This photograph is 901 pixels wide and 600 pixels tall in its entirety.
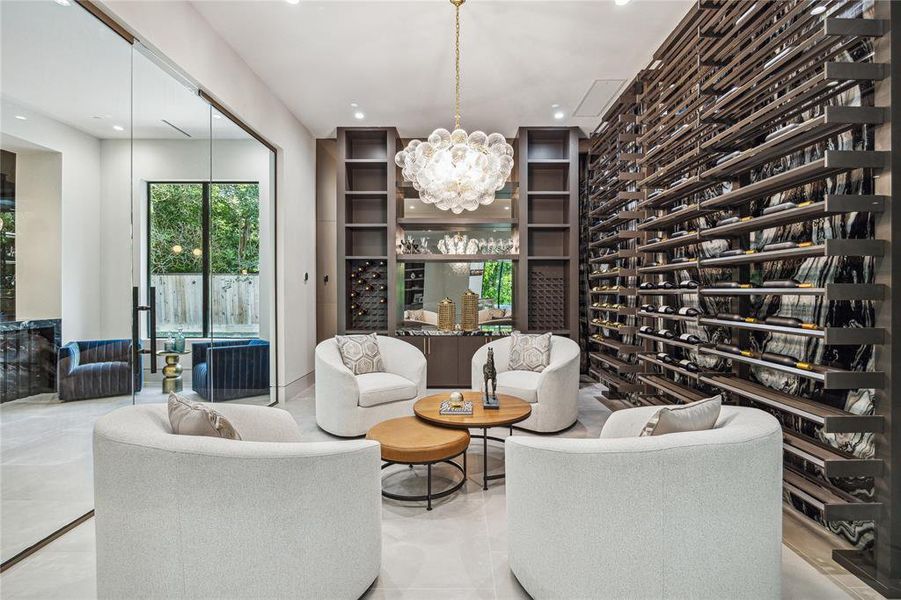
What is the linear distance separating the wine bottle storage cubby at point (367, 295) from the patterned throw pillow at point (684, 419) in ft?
14.5

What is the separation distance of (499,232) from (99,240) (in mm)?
4409

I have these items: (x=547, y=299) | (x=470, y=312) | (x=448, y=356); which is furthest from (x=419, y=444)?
(x=547, y=299)

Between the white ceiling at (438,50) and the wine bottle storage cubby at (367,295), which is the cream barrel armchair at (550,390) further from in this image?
the white ceiling at (438,50)

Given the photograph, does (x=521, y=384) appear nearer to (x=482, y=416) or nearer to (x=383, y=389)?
(x=482, y=416)

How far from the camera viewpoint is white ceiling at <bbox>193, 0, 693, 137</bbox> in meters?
3.22

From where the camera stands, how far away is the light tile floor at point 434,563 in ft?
5.76

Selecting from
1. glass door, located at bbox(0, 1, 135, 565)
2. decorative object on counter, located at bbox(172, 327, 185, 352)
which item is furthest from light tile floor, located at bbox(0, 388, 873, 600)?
decorative object on counter, located at bbox(172, 327, 185, 352)

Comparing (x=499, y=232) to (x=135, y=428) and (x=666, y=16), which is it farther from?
(x=135, y=428)

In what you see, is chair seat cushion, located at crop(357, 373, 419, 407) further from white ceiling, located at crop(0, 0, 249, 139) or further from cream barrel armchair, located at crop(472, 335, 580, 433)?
white ceiling, located at crop(0, 0, 249, 139)

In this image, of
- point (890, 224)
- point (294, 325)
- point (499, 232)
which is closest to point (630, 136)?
point (499, 232)

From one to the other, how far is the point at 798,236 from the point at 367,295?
15.0 ft

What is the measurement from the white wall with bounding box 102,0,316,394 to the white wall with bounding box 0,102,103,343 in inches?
30.9

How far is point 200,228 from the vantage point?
11.6ft

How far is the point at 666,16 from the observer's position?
10.8 feet
